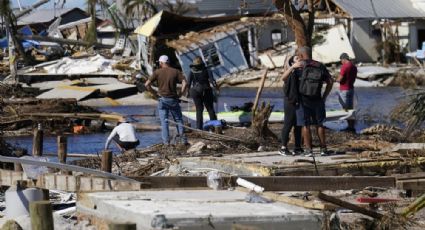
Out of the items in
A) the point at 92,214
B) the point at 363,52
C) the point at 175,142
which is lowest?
the point at 363,52

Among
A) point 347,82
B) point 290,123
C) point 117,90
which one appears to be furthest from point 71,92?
point 290,123

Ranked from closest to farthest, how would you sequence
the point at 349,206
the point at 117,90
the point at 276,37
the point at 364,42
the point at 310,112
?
1. the point at 349,206
2. the point at 310,112
3. the point at 117,90
4. the point at 276,37
5. the point at 364,42

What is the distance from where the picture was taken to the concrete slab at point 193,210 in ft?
26.4

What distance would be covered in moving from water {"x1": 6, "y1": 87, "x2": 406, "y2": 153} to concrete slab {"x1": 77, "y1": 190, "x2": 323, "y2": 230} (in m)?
9.05

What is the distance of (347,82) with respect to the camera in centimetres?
2070

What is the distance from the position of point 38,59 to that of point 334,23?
15899 millimetres

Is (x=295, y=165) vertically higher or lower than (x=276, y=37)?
higher

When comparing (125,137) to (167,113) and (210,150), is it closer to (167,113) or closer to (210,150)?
(167,113)

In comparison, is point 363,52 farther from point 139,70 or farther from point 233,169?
point 233,169

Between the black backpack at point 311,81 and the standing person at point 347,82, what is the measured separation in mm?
6650

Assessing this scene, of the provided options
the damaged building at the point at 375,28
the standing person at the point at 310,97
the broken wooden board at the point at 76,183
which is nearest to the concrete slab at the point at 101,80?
the damaged building at the point at 375,28

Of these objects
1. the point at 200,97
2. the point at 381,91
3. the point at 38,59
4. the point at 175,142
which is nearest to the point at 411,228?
the point at 175,142

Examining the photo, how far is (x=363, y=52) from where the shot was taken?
2243 inches

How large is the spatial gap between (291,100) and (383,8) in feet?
155
